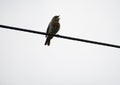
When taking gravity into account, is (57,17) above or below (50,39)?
above

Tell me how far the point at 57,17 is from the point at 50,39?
2.36 ft

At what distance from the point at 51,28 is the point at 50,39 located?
0.35 metres

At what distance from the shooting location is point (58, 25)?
6914 millimetres

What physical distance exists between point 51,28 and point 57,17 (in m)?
0.42

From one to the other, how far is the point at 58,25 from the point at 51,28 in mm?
237

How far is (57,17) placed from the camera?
7102 mm

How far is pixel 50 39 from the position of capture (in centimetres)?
705

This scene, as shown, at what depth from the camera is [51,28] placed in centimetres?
696

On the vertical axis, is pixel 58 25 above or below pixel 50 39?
above
